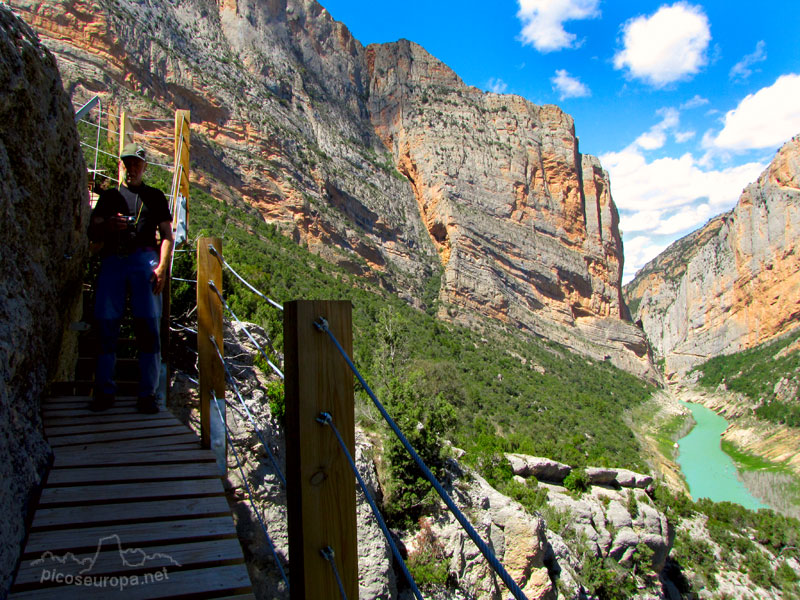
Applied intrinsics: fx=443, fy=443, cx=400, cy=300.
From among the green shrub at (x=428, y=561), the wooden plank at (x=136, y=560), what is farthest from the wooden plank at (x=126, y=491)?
the green shrub at (x=428, y=561)

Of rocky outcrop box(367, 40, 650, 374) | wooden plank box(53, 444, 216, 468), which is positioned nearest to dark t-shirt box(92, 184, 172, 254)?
wooden plank box(53, 444, 216, 468)

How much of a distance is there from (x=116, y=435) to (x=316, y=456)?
1941 mm

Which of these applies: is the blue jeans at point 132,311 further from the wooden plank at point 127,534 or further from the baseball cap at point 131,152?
the wooden plank at point 127,534

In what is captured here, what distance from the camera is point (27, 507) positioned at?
5.54ft

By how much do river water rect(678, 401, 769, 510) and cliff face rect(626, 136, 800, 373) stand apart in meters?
21.2

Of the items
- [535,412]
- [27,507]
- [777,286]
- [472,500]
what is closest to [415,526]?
[472,500]

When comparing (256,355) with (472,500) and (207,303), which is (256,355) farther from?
(472,500)

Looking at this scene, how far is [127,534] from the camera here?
5.53ft

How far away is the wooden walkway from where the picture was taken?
147 cm

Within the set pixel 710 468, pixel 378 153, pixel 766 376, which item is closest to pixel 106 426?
pixel 710 468

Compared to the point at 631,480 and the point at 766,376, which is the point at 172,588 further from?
the point at 766,376

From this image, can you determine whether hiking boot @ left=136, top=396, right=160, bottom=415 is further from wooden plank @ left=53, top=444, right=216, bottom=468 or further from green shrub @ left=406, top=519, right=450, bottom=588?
green shrub @ left=406, top=519, right=450, bottom=588

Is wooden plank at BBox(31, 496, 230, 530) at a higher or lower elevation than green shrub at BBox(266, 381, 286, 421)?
lower

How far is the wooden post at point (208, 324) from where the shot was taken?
9.23 feet
